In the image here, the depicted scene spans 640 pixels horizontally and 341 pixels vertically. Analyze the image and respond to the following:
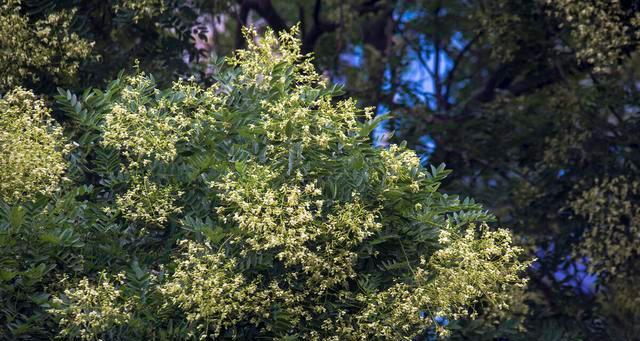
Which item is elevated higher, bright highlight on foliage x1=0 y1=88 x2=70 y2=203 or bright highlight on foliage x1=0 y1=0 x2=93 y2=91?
bright highlight on foliage x1=0 y1=0 x2=93 y2=91

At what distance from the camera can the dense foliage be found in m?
5.39

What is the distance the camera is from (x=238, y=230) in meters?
5.45

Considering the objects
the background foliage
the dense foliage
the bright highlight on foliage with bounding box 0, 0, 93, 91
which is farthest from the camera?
the background foliage

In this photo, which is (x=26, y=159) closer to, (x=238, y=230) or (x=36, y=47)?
(x=238, y=230)

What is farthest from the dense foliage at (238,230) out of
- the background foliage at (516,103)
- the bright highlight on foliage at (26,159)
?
the background foliage at (516,103)

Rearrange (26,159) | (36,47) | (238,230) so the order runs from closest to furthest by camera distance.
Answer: (238,230)
(26,159)
(36,47)

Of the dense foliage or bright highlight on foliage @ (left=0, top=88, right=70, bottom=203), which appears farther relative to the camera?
bright highlight on foliage @ (left=0, top=88, right=70, bottom=203)

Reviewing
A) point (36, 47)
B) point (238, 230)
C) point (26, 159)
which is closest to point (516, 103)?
point (36, 47)

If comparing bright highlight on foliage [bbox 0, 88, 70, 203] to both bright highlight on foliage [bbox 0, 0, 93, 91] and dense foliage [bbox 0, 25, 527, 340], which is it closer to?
dense foliage [bbox 0, 25, 527, 340]

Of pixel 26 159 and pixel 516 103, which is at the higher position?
pixel 516 103

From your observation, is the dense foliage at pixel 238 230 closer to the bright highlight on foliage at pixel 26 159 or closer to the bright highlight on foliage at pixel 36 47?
the bright highlight on foliage at pixel 26 159

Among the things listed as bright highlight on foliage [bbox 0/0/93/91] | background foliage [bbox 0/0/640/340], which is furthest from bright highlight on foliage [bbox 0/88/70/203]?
bright highlight on foliage [bbox 0/0/93/91]

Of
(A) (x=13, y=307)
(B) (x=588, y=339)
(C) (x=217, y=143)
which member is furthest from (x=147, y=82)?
(B) (x=588, y=339)

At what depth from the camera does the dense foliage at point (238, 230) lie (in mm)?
5387
